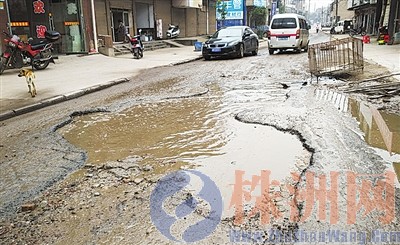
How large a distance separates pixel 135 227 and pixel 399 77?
879 centimetres

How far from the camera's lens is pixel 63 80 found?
35.4ft

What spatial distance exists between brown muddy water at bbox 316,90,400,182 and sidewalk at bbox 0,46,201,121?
5.92 metres

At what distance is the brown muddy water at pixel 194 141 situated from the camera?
13.3 ft

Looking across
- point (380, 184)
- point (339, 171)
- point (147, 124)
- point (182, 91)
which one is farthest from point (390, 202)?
point (182, 91)

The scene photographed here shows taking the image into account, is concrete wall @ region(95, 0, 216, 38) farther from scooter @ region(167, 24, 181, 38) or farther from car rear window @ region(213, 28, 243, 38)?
car rear window @ region(213, 28, 243, 38)

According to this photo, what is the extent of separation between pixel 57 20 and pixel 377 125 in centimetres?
1698

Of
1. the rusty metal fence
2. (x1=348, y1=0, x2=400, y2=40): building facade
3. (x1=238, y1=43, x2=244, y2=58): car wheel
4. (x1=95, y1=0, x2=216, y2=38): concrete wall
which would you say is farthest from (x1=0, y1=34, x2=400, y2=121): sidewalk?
(x1=348, y1=0, x2=400, y2=40): building facade

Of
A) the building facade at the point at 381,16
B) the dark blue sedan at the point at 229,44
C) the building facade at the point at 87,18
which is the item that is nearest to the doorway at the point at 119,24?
the building facade at the point at 87,18

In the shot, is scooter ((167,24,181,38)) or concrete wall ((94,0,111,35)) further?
scooter ((167,24,181,38))

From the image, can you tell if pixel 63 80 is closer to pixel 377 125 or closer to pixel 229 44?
pixel 229 44

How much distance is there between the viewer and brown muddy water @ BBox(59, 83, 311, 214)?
4043mm

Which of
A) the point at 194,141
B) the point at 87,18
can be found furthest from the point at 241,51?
the point at 194,141

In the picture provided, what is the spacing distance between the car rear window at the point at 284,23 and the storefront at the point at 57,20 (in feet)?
32.2

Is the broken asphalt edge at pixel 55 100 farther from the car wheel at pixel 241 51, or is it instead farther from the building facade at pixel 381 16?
the building facade at pixel 381 16
